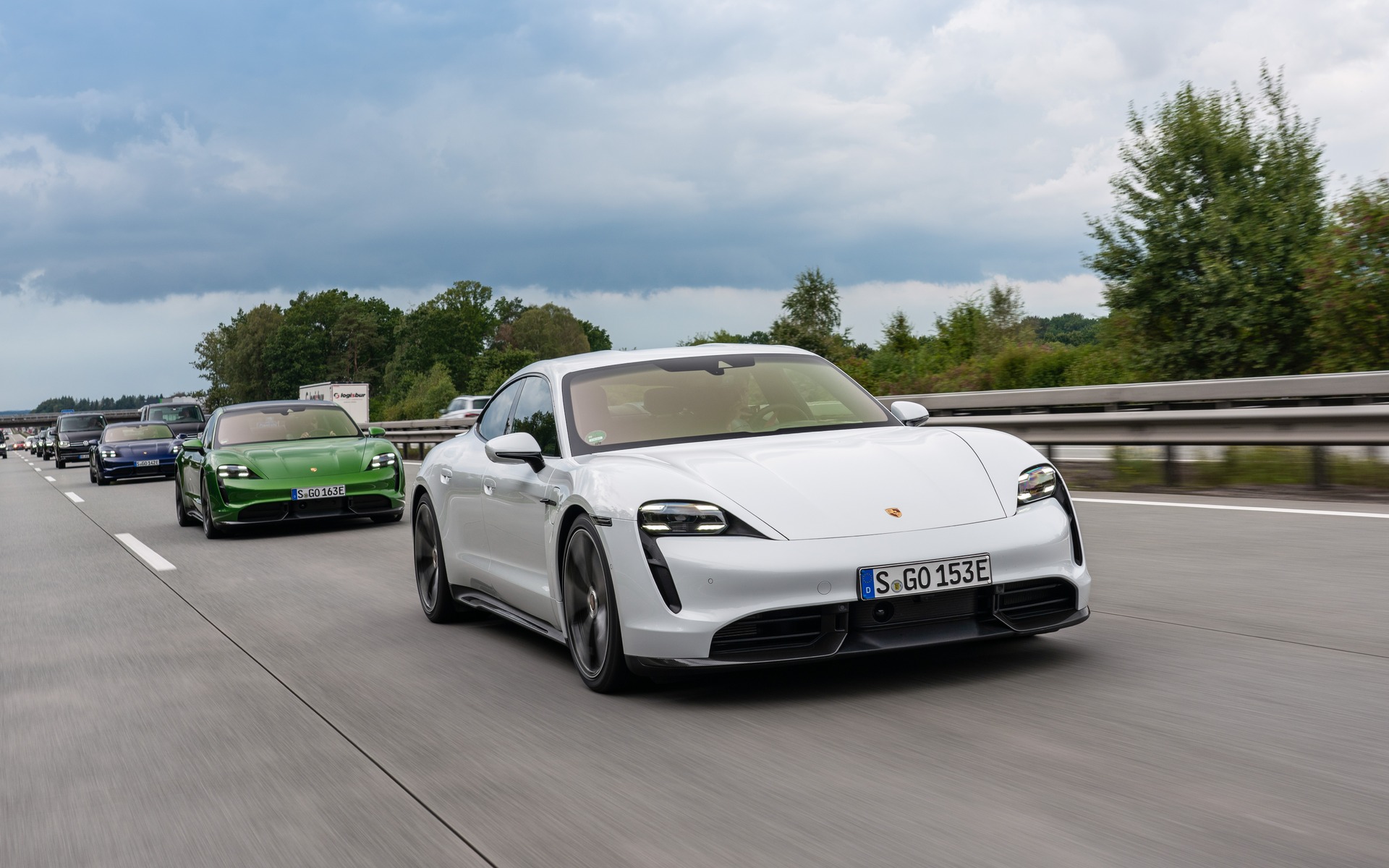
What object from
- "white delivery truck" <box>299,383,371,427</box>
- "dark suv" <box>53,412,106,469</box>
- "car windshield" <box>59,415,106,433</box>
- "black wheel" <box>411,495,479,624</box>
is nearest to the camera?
"black wheel" <box>411,495,479,624</box>

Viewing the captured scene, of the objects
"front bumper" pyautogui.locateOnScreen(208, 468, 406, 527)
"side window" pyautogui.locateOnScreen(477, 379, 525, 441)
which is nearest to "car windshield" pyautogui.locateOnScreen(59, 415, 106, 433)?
"front bumper" pyautogui.locateOnScreen(208, 468, 406, 527)

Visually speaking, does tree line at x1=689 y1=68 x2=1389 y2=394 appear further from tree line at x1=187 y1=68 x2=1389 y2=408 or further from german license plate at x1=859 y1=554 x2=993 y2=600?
german license plate at x1=859 y1=554 x2=993 y2=600

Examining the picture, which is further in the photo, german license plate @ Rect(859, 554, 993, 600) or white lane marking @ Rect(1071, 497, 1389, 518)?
white lane marking @ Rect(1071, 497, 1389, 518)

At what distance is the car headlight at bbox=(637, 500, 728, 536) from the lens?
4.98 m

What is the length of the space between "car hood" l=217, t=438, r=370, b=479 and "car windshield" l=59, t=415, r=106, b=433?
3471 centimetres

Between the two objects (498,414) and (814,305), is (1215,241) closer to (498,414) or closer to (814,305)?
(498,414)

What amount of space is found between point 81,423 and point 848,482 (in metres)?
46.5

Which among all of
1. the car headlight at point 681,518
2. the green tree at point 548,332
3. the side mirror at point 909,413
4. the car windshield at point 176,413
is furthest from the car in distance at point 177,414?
the green tree at point 548,332

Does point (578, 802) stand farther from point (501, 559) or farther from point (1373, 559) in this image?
point (1373, 559)

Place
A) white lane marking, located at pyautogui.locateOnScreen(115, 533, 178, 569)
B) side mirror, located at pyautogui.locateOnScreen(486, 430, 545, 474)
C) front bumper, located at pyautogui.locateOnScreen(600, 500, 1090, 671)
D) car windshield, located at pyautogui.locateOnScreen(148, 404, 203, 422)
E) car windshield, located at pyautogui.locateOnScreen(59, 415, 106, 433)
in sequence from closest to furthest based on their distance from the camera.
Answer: front bumper, located at pyautogui.locateOnScreen(600, 500, 1090, 671), side mirror, located at pyautogui.locateOnScreen(486, 430, 545, 474), white lane marking, located at pyautogui.locateOnScreen(115, 533, 178, 569), car windshield, located at pyautogui.locateOnScreen(148, 404, 203, 422), car windshield, located at pyautogui.locateOnScreen(59, 415, 106, 433)

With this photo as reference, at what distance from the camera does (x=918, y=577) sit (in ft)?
15.9

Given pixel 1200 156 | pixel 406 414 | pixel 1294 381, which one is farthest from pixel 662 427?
pixel 406 414

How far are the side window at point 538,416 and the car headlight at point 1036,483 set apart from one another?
2.00m

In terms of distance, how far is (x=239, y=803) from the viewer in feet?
13.7
